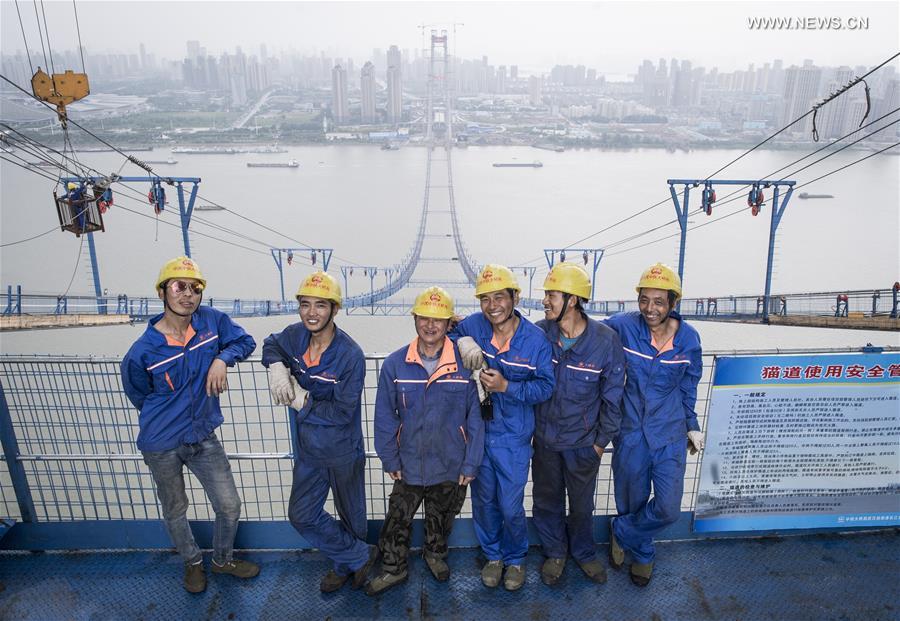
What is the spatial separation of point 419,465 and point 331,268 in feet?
51.2

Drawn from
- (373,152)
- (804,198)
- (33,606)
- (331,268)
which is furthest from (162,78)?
(33,606)

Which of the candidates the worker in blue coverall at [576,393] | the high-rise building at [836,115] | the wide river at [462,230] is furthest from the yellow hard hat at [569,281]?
the high-rise building at [836,115]

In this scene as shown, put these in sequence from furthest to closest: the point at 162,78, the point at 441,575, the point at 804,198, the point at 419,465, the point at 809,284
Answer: the point at 162,78
the point at 804,198
the point at 809,284
the point at 441,575
the point at 419,465

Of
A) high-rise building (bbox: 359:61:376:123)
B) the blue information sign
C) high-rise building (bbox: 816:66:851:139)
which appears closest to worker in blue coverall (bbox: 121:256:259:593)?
the blue information sign

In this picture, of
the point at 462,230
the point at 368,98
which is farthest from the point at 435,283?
the point at 368,98

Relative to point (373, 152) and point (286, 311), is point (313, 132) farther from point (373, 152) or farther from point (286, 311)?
point (286, 311)

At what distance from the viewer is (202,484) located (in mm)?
1422

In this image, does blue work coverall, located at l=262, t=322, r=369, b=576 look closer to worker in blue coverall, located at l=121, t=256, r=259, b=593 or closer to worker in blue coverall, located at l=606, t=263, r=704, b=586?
worker in blue coverall, located at l=121, t=256, r=259, b=593

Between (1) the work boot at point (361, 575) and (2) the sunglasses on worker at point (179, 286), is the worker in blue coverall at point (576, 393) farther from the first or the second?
(2) the sunglasses on worker at point (179, 286)

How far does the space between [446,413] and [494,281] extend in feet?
1.03

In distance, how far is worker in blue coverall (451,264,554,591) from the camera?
1.33 meters

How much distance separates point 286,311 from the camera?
37.7 ft

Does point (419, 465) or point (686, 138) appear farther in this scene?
point (686, 138)

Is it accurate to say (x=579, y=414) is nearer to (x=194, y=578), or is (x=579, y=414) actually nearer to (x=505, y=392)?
(x=505, y=392)
